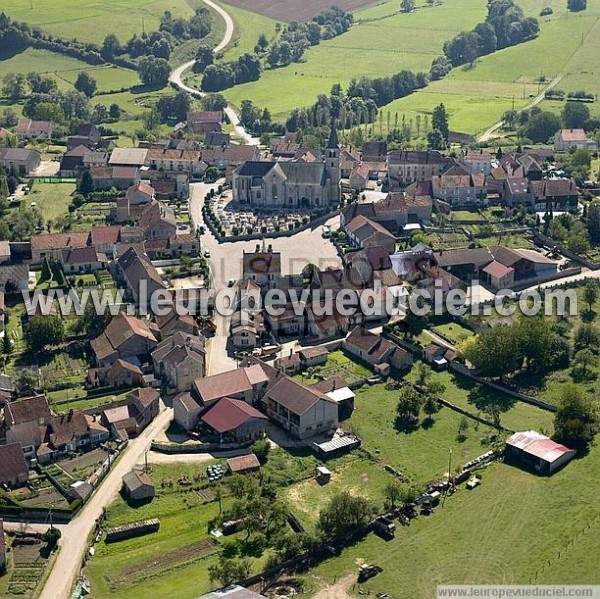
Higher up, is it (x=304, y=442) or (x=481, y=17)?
(x=481, y=17)

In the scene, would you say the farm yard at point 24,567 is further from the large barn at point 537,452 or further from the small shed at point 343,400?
the large barn at point 537,452

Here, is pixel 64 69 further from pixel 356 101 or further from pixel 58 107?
pixel 356 101

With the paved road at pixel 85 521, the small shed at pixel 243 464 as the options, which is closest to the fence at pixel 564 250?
the small shed at pixel 243 464

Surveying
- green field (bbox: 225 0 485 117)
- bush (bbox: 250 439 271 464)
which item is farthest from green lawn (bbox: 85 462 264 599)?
green field (bbox: 225 0 485 117)

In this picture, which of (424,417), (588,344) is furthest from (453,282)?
(424,417)

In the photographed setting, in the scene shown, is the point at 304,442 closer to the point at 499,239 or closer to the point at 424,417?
the point at 424,417

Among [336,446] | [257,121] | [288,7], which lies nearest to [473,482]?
[336,446]
